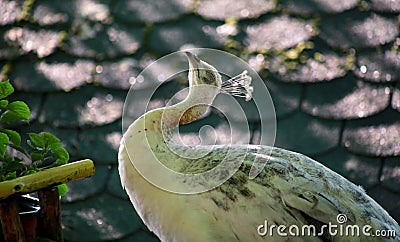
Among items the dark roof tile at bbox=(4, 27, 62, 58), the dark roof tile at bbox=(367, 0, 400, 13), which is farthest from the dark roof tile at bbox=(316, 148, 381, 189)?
the dark roof tile at bbox=(4, 27, 62, 58)

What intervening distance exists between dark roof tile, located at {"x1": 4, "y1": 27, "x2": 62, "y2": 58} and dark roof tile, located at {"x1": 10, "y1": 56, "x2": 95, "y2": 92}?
3 cm

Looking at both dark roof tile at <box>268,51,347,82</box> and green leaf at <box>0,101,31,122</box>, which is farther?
dark roof tile at <box>268,51,347,82</box>

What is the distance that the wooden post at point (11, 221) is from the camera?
82 cm

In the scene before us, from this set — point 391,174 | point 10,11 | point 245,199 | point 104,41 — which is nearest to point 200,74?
point 245,199

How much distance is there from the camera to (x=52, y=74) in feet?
5.13

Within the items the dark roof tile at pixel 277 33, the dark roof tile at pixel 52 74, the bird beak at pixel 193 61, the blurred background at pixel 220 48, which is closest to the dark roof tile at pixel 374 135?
the blurred background at pixel 220 48

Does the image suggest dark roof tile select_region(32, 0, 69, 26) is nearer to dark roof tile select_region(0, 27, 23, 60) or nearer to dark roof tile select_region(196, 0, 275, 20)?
dark roof tile select_region(0, 27, 23, 60)

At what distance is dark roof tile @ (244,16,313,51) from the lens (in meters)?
1.54

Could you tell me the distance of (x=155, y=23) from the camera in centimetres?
159

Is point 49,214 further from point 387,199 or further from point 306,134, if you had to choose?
point 387,199

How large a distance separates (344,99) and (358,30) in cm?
18

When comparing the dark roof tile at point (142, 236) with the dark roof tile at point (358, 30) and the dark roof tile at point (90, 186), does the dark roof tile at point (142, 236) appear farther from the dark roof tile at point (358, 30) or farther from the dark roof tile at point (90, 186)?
the dark roof tile at point (358, 30)

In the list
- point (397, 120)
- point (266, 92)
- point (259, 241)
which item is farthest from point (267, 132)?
point (259, 241)
